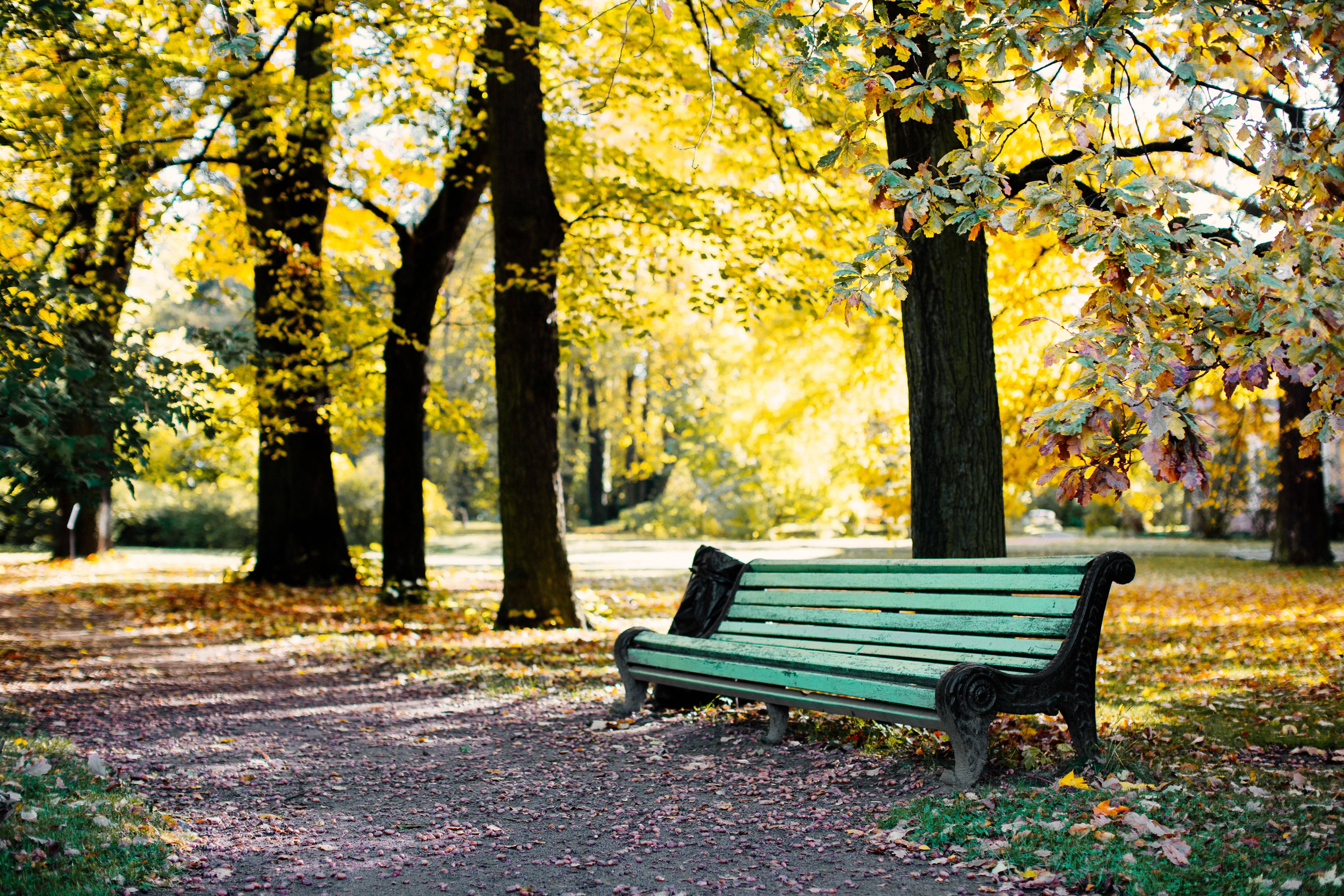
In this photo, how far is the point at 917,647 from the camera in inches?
203

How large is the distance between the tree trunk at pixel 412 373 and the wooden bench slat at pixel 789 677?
7222 mm

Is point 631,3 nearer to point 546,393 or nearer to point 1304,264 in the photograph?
point 1304,264

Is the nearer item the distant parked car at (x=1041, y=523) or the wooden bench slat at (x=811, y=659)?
the wooden bench slat at (x=811, y=659)

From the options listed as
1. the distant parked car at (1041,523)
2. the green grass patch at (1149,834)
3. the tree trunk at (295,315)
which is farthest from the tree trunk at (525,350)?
the distant parked car at (1041,523)

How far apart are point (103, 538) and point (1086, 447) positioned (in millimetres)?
20543

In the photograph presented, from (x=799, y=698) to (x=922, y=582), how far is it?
883 millimetres

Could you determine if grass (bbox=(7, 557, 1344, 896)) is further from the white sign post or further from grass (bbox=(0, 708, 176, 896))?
the white sign post

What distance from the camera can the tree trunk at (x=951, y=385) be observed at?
5820 millimetres

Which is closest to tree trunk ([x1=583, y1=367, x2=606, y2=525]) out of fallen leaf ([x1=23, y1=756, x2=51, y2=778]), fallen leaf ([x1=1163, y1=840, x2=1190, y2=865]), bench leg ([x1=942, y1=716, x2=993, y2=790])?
fallen leaf ([x1=23, y1=756, x2=51, y2=778])

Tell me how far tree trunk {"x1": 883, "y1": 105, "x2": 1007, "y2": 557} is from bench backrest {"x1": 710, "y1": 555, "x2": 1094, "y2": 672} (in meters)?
0.52

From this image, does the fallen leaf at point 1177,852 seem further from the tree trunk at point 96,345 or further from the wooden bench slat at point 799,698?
the tree trunk at point 96,345

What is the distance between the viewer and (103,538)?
19828 millimetres

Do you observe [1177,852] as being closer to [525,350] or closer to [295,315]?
[525,350]

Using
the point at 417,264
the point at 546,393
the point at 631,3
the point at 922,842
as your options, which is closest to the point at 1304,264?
the point at 922,842
